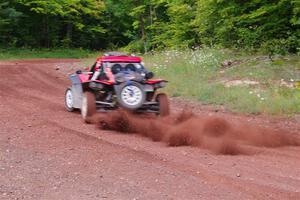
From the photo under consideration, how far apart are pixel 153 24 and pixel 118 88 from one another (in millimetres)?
26872

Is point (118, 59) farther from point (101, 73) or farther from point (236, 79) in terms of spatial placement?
point (236, 79)

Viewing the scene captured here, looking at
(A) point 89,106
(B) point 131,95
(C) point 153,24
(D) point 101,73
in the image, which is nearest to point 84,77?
(D) point 101,73

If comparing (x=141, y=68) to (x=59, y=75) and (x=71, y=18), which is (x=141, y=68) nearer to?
(x=59, y=75)

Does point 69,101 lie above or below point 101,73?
below

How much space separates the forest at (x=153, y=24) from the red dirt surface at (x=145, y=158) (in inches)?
340

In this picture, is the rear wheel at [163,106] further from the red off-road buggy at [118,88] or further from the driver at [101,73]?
the driver at [101,73]

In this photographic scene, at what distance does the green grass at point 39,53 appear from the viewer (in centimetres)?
3238

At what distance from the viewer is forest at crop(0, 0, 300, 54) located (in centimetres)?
1861

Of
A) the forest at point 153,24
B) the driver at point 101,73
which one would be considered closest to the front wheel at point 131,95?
the driver at point 101,73

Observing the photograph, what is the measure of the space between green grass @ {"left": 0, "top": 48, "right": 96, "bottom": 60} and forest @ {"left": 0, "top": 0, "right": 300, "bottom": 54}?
82.1 inches

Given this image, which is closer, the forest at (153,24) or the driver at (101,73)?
the driver at (101,73)

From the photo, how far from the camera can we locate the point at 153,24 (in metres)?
35.9

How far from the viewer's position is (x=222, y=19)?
825 inches

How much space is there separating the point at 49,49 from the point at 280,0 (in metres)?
25.2
